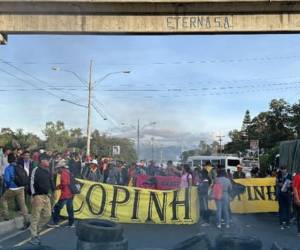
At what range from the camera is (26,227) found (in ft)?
38.8

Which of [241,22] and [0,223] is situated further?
[241,22]

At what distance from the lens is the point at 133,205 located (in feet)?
46.2

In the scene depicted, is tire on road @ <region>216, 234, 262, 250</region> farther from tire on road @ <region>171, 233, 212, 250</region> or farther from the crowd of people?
the crowd of people

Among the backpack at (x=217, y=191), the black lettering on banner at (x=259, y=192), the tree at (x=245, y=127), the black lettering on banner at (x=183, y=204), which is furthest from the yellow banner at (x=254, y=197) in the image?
the tree at (x=245, y=127)

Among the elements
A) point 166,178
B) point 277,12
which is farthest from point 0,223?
point 166,178

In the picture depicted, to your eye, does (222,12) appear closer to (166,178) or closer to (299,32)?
(299,32)

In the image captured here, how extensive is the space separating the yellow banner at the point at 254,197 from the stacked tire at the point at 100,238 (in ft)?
33.6

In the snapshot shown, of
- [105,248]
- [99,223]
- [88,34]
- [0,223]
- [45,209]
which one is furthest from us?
[88,34]

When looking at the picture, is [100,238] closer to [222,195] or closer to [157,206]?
[222,195]

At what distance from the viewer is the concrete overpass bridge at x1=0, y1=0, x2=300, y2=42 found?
12266mm

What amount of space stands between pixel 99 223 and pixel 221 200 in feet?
23.7

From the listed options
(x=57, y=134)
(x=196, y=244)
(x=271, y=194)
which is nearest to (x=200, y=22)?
(x=271, y=194)

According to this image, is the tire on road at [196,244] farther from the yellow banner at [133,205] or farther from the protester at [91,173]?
the protester at [91,173]

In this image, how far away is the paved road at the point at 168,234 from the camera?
9930 millimetres
